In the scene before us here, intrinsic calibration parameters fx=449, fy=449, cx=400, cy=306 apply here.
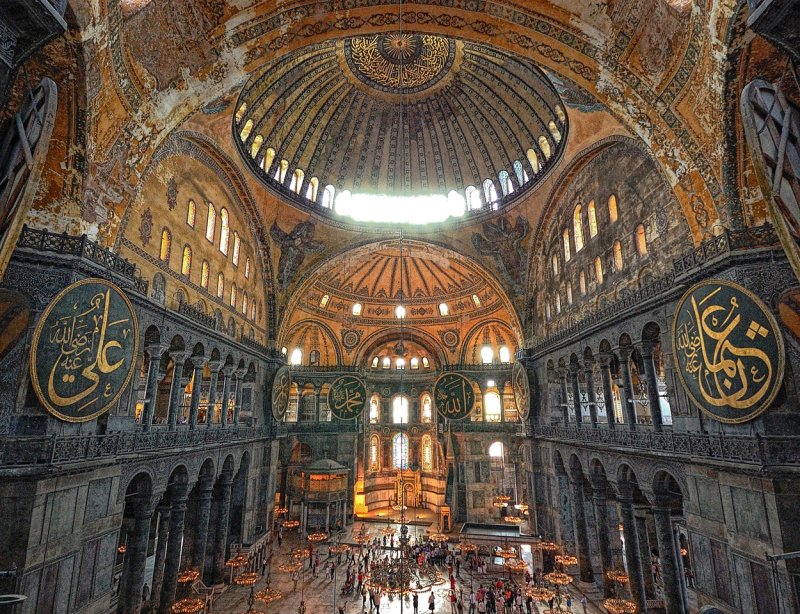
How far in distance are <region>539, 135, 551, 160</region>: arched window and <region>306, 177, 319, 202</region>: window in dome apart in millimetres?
10473

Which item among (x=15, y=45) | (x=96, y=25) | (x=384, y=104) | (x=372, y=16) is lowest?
(x=15, y=45)

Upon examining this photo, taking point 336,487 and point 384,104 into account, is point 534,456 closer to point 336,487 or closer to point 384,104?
point 336,487

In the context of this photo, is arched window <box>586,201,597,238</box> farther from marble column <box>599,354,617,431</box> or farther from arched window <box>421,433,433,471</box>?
arched window <box>421,433,433,471</box>

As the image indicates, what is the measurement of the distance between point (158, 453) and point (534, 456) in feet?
49.8

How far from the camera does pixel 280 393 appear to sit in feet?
72.0

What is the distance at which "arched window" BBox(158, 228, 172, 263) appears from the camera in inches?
498

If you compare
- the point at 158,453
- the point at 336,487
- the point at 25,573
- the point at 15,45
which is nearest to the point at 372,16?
the point at 15,45

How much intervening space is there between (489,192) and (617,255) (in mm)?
9312

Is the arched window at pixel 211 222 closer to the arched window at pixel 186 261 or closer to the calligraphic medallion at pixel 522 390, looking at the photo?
the arched window at pixel 186 261

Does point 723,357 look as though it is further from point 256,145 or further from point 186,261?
point 256,145

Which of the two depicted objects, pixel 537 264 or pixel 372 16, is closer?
pixel 372 16

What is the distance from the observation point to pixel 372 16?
10.9 meters

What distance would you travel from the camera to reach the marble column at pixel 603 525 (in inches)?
556

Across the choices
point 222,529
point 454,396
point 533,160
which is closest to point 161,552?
point 222,529
